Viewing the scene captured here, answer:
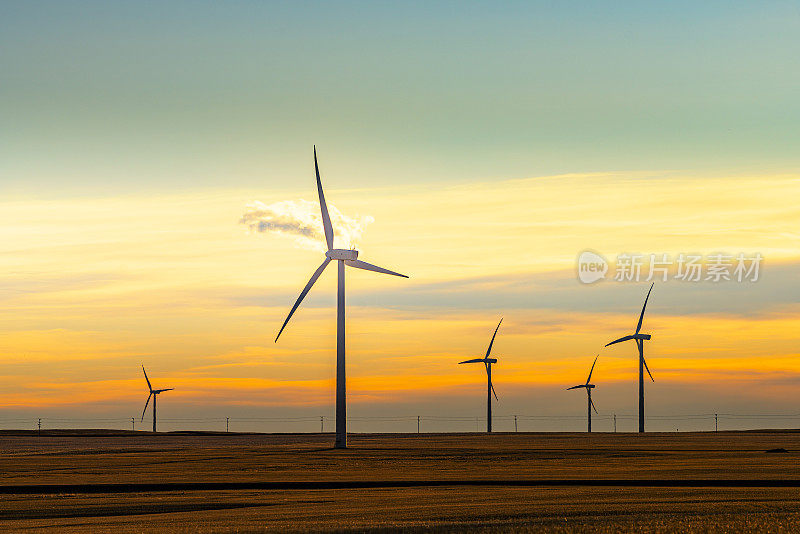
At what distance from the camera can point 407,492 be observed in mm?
53625

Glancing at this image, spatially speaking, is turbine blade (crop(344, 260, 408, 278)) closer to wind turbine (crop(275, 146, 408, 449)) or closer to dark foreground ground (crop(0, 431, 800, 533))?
wind turbine (crop(275, 146, 408, 449))

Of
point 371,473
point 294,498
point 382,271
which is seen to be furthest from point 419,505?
point 382,271

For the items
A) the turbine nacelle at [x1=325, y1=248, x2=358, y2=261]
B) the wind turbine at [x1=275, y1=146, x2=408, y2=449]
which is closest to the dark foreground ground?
the wind turbine at [x1=275, y1=146, x2=408, y2=449]

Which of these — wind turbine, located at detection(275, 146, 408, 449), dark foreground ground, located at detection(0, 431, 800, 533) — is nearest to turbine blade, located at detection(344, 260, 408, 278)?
wind turbine, located at detection(275, 146, 408, 449)

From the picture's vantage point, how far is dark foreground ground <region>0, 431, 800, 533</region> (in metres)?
36.4

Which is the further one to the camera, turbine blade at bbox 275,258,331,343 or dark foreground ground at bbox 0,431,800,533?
turbine blade at bbox 275,258,331,343

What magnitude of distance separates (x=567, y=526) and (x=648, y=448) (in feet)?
255

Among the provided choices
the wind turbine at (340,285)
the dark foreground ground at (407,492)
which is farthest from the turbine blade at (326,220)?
the dark foreground ground at (407,492)

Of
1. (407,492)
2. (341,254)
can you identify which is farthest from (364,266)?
(407,492)

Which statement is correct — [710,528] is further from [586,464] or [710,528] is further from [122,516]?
[586,464]

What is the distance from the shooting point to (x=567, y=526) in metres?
33.2

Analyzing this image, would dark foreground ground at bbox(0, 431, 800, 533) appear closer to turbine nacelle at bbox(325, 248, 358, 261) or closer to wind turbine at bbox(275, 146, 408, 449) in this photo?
wind turbine at bbox(275, 146, 408, 449)

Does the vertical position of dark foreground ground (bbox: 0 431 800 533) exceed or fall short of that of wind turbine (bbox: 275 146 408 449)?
it falls short

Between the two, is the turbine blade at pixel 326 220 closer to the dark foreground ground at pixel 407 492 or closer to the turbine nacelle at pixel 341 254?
the turbine nacelle at pixel 341 254
